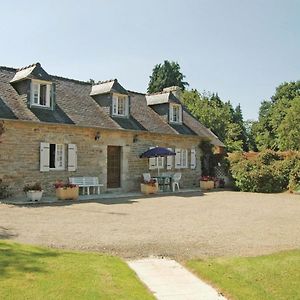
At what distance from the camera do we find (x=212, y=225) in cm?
1045

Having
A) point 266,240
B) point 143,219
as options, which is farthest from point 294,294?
point 143,219

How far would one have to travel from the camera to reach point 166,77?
165ft

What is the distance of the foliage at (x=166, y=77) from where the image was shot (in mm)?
50000

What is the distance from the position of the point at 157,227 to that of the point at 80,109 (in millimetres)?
10399

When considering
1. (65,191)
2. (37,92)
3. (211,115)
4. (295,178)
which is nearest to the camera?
(65,191)

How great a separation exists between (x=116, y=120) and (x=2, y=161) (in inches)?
246

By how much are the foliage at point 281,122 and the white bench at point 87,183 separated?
1094 inches

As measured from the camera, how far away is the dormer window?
23.6 m

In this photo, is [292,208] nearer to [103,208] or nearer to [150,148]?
[103,208]

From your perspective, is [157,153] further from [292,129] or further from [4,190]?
[292,129]

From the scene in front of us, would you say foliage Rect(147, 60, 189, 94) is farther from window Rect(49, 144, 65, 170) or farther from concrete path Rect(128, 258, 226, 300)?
concrete path Rect(128, 258, 226, 300)

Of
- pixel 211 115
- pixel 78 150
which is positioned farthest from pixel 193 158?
pixel 211 115

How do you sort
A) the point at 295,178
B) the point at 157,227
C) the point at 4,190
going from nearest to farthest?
the point at 157,227 < the point at 4,190 < the point at 295,178

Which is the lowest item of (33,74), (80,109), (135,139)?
(135,139)
